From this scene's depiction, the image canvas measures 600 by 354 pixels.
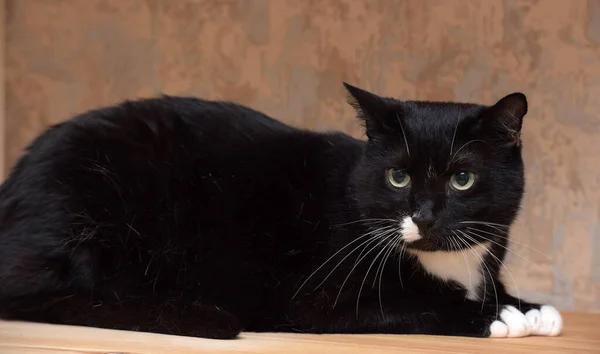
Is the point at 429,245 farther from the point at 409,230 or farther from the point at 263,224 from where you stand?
the point at 263,224

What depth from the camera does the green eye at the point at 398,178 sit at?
1.68 meters

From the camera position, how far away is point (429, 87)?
2.39 meters

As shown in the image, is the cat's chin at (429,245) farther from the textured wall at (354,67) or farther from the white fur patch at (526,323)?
the textured wall at (354,67)

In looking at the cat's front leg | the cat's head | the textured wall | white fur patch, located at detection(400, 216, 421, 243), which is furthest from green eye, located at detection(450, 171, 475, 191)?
the textured wall

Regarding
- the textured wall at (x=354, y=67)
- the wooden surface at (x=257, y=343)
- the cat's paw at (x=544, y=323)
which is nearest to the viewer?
the wooden surface at (x=257, y=343)

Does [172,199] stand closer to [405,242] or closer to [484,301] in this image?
[405,242]

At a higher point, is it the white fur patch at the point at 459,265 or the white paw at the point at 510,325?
the white fur patch at the point at 459,265

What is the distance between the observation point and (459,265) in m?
1.78

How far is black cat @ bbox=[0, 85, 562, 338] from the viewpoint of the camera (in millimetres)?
1646

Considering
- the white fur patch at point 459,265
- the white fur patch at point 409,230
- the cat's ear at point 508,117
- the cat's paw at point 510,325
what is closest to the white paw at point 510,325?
the cat's paw at point 510,325

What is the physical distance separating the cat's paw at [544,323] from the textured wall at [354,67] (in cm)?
66

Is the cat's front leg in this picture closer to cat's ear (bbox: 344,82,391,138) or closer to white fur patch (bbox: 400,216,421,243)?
white fur patch (bbox: 400,216,421,243)

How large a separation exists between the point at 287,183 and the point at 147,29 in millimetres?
827

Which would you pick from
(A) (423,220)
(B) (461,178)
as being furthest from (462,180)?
(A) (423,220)
